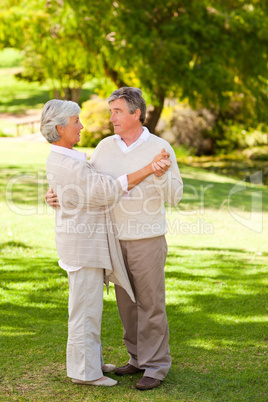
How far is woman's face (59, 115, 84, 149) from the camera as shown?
3.46 meters

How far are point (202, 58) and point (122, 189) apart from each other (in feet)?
46.1

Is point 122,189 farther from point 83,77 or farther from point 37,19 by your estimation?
point 83,77

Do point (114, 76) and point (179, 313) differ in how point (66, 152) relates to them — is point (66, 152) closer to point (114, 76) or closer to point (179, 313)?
point (179, 313)

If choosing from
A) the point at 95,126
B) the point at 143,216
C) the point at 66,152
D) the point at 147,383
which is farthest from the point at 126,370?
the point at 95,126

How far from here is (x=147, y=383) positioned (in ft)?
12.3

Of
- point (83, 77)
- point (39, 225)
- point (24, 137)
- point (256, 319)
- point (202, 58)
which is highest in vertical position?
point (83, 77)

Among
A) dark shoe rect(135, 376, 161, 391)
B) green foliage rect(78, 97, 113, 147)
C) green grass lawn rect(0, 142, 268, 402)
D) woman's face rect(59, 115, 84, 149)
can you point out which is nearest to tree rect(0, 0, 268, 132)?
green foliage rect(78, 97, 113, 147)

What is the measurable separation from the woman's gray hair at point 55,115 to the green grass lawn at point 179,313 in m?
1.82

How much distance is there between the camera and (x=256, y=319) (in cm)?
534

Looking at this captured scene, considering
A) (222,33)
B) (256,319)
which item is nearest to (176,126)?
(222,33)

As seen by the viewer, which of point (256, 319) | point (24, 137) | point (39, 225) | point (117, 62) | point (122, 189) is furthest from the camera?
point (24, 137)

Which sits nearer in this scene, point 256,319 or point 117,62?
point 256,319

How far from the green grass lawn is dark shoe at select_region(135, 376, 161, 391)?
0.04 metres

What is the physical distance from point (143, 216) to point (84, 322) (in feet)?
2.72
